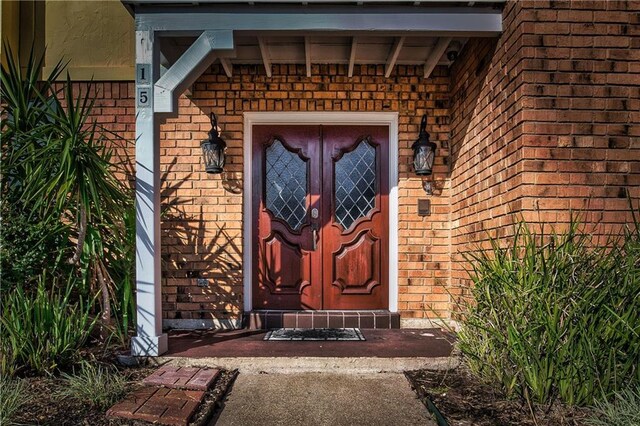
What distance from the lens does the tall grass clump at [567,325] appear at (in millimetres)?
2059

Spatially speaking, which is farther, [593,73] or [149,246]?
[149,246]

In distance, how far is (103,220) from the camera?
311 cm

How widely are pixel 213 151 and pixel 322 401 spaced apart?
248 cm

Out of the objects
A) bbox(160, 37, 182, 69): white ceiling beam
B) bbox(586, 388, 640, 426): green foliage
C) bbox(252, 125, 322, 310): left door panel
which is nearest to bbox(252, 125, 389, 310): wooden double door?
bbox(252, 125, 322, 310): left door panel

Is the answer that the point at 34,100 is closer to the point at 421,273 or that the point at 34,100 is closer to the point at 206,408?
the point at 206,408

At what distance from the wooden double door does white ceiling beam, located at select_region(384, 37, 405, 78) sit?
0.57 meters

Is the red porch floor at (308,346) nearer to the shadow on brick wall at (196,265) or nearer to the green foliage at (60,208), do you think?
the shadow on brick wall at (196,265)

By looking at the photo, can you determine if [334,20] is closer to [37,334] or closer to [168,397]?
[168,397]

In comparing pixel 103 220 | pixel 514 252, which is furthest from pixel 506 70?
pixel 103 220

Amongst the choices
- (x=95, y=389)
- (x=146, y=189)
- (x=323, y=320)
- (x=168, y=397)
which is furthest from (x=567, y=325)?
(x=146, y=189)

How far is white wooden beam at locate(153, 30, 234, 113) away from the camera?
3.08 meters

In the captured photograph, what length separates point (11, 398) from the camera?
2195mm

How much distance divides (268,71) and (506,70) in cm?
215

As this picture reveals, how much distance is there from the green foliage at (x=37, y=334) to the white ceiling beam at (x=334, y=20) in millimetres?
2068
